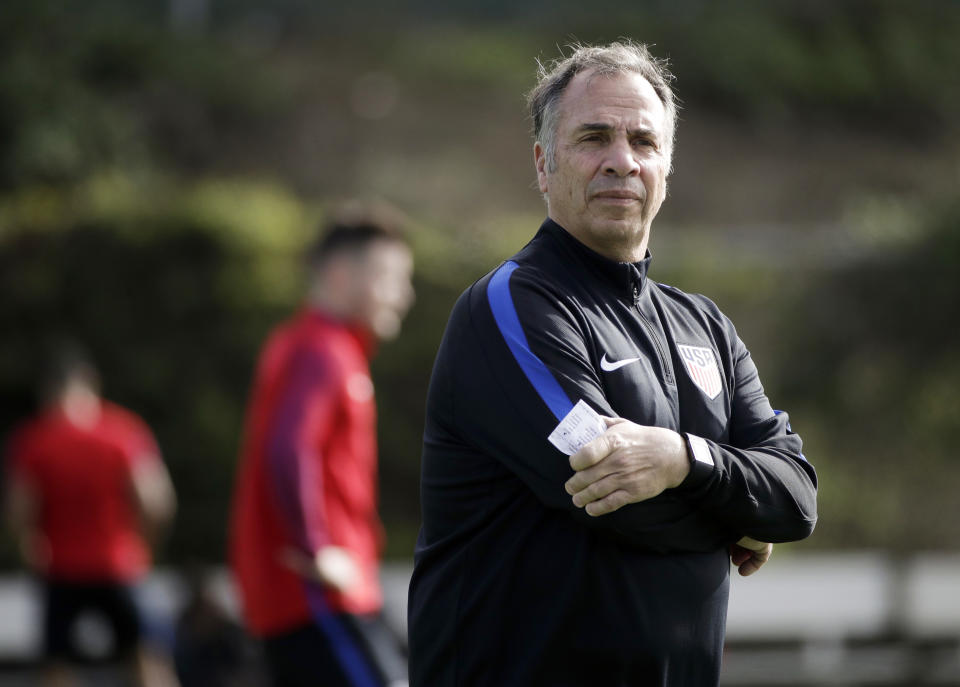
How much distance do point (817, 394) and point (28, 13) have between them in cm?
2023

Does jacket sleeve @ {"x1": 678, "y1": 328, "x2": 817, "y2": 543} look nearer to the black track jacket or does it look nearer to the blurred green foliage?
the black track jacket

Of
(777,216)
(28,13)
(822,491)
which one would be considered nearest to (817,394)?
(822,491)

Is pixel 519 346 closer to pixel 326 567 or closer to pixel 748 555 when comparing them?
pixel 748 555

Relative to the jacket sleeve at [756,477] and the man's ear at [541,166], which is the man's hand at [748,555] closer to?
the jacket sleeve at [756,477]

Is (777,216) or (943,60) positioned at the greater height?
(943,60)

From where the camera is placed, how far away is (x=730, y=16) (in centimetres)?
A: 3094

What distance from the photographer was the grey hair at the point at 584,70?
267cm

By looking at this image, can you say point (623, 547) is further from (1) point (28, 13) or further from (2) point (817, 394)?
(1) point (28, 13)

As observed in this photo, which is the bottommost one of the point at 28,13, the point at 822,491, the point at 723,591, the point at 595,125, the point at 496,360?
the point at 723,591

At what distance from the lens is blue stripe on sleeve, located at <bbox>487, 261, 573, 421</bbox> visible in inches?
93.3

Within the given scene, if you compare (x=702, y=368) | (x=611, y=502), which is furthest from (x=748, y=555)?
(x=611, y=502)

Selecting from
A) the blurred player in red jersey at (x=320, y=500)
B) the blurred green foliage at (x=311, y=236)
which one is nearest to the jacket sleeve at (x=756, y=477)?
the blurred green foliage at (x=311, y=236)

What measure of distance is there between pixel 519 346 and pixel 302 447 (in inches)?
78.0

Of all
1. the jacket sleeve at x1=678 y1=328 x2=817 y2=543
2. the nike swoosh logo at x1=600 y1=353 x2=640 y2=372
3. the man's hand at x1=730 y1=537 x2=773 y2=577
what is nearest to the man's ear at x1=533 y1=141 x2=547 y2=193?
the nike swoosh logo at x1=600 y1=353 x2=640 y2=372
